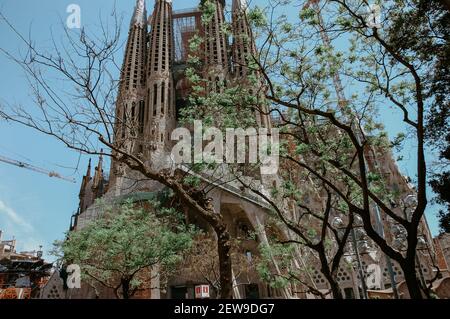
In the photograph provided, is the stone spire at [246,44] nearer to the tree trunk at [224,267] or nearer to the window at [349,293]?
the tree trunk at [224,267]

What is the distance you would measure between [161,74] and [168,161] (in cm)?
2536

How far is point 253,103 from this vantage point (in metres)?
7.96

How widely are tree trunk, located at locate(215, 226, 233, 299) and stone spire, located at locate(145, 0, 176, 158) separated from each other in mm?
26243

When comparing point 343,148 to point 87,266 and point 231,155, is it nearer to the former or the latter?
point 231,155

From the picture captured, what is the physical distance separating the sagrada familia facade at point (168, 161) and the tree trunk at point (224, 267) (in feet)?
8.31

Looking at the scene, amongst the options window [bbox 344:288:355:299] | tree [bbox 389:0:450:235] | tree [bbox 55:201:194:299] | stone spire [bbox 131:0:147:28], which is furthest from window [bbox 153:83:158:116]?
tree [bbox 389:0:450:235]

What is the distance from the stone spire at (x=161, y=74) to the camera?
1318 inches

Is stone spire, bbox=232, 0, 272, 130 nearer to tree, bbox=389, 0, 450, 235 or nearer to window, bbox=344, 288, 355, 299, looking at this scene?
tree, bbox=389, 0, 450, 235

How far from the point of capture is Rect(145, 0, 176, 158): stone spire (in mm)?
33469

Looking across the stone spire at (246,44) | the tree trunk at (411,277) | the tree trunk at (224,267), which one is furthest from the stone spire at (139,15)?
the tree trunk at (411,277)

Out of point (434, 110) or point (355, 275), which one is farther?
point (355, 275)

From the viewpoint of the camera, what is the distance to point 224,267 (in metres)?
5.32

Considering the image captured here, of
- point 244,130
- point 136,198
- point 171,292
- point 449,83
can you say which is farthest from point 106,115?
point 171,292
